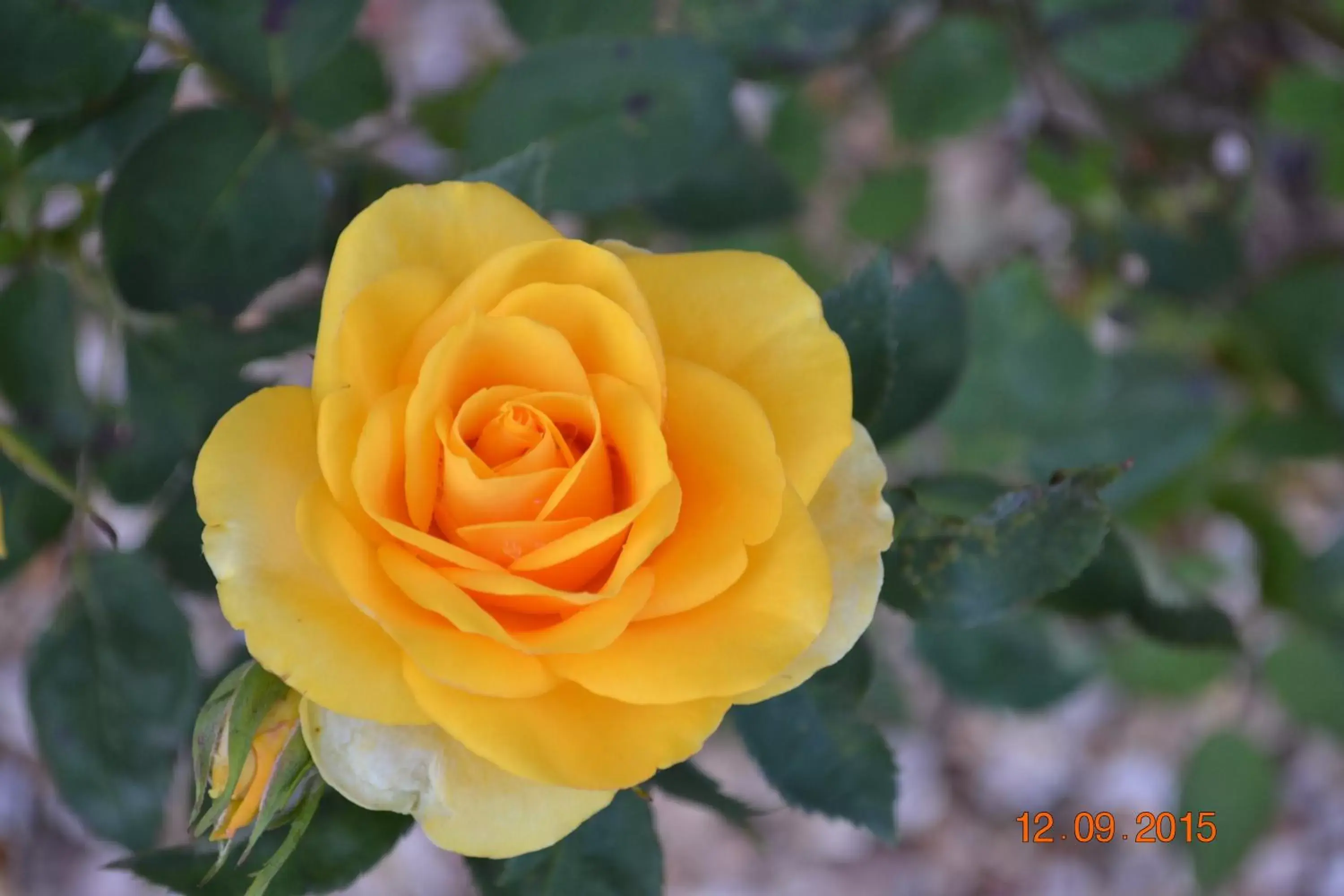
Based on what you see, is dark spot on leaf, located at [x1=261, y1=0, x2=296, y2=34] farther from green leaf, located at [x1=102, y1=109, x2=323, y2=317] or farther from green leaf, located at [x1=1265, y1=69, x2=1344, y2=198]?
green leaf, located at [x1=1265, y1=69, x2=1344, y2=198]

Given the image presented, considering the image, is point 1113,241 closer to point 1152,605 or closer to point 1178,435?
point 1178,435

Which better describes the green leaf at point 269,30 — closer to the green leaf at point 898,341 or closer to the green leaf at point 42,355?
the green leaf at point 42,355

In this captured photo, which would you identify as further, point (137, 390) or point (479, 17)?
point (479, 17)

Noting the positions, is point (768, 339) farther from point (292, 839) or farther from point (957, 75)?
point (957, 75)

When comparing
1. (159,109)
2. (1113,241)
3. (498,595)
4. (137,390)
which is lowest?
(1113,241)

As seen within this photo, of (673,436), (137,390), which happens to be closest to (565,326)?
(673,436)

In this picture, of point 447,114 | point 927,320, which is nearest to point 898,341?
point 927,320

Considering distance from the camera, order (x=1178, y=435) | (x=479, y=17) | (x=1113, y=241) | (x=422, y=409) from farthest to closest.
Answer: (x=479, y=17), (x=1113, y=241), (x=1178, y=435), (x=422, y=409)
